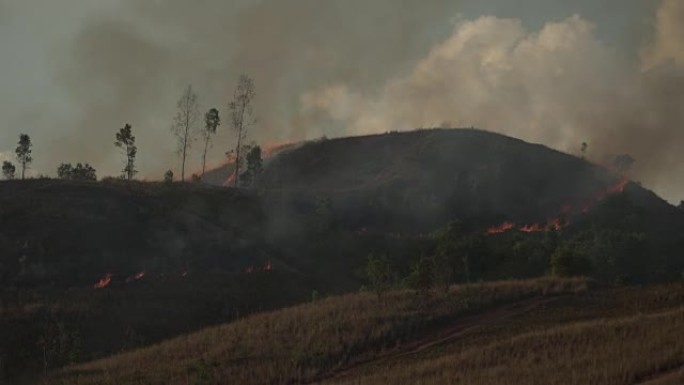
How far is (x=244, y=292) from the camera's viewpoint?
69250mm

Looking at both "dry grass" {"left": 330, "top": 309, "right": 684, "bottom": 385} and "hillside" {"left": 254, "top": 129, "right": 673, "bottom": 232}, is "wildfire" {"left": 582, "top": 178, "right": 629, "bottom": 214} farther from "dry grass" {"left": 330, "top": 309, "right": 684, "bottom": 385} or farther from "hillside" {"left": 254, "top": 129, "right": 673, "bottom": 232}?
"dry grass" {"left": 330, "top": 309, "right": 684, "bottom": 385}

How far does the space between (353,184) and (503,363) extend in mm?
96150

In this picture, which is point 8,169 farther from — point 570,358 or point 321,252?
point 570,358

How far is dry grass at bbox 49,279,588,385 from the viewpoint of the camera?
106 feet

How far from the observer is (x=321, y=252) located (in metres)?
87.4

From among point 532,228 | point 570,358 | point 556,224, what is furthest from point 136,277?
point 556,224

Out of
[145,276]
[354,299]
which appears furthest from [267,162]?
[354,299]

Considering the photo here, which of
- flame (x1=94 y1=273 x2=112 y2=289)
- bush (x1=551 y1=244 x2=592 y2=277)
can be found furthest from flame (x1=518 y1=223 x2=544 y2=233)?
flame (x1=94 y1=273 x2=112 y2=289)

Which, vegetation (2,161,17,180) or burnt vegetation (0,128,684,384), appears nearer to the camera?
burnt vegetation (0,128,684,384)

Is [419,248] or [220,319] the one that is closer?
[220,319]

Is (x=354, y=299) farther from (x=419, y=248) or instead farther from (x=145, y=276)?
(x=419, y=248)

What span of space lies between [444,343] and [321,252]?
53.7 metres

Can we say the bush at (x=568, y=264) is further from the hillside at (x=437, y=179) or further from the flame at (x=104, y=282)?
the hillside at (x=437, y=179)

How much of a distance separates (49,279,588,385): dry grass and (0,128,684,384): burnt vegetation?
6.4 inches
